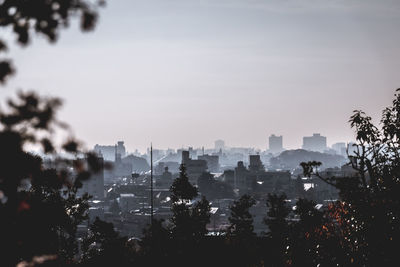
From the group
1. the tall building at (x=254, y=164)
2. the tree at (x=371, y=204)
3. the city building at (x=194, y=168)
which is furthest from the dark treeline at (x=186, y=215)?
the tall building at (x=254, y=164)

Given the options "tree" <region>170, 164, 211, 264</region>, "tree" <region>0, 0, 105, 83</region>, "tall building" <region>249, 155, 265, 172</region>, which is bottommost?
"tree" <region>170, 164, 211, 264</region>

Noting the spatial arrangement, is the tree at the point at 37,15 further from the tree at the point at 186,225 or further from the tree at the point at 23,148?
the tree at the point at 186,225

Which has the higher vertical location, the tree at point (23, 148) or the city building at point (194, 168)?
the tree at point (23, 148)

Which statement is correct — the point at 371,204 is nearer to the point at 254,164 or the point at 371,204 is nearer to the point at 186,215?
the point at 186,215

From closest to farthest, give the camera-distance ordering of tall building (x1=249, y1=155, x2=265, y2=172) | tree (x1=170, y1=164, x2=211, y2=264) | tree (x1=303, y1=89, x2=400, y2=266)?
1. tree (x1=303, y1=89, x2=400, y2=266)
2. tree (x1=170, y1=164, x2=211, y2=264)
3. tall building (x1=249, y1=155, x2=265, y2=172)

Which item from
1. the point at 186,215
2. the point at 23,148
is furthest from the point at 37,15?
the point at 186,215

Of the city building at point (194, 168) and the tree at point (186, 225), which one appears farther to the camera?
the city building at point (194, 168)

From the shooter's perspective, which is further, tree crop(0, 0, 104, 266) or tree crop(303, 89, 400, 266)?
tree crop(303, 89, 400, 266)

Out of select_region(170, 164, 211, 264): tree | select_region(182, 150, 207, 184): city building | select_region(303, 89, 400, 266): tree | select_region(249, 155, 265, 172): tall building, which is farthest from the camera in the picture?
select_region(249, 155, 265, 172): tall building

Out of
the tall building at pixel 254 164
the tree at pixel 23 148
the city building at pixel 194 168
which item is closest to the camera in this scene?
the tree at pixel 23 148

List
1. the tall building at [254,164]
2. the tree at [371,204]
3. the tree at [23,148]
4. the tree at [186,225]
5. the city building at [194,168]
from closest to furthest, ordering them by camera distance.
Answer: the tree at [23,148] → the tree at [371,204] → the tree at [186,225] → the city building at [194,168] → the tall building at [254,164]

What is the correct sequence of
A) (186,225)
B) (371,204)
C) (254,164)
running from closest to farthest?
(371,204) < (186,225) < (254,164)

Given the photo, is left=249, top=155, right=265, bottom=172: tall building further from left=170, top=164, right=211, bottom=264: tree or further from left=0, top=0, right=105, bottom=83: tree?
left=0, top=0, right=105, bottom=83: tree

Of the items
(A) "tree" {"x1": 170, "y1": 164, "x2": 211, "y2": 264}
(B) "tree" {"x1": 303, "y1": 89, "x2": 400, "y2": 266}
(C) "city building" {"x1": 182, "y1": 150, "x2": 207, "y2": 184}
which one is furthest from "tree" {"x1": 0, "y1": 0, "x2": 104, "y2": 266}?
(C) "city building" {"x1": 182, "y1": 150, "x2": 207, "y2": 184}
